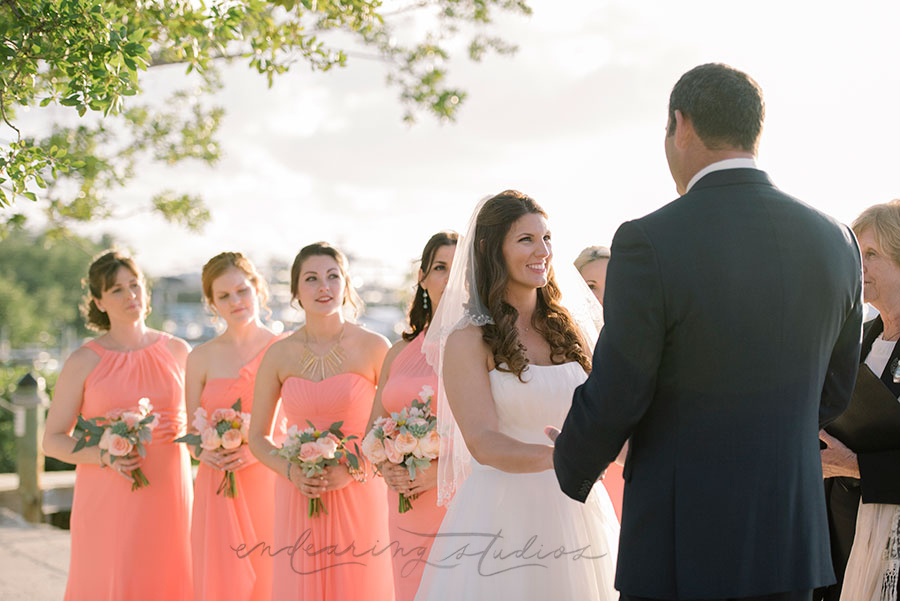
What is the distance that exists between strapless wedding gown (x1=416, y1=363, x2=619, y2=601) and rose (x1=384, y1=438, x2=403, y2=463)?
2.96 feet

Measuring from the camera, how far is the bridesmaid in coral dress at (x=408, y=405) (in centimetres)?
456

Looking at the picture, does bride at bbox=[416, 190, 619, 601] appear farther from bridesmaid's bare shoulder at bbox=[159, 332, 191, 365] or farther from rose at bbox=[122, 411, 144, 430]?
bridesmaid's bare shoulder at bbox=[159, 332, 191, 365]

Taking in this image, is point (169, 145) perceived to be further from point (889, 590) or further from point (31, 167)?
point (889, 590)

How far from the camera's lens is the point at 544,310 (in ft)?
12.4

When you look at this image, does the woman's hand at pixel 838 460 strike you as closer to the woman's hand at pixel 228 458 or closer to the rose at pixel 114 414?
the woman's hand at pixel 228 458

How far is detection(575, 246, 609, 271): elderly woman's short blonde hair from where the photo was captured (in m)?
5.89

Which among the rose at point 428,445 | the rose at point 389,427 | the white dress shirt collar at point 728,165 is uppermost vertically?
the white dress shirt collar at point 728,165

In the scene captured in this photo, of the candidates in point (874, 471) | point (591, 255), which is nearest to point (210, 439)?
point (591, 255)

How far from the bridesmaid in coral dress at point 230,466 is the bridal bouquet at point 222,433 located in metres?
0.07

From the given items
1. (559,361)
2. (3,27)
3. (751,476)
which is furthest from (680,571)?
(3,27)

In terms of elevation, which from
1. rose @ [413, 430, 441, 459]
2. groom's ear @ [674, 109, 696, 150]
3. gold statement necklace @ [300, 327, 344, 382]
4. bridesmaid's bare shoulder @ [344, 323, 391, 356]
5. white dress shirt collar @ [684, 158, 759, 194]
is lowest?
rose @ [413, 430, 441, 459]

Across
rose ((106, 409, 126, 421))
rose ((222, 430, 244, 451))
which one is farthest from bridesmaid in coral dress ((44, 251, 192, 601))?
rose ((222, 430, 244, 451))

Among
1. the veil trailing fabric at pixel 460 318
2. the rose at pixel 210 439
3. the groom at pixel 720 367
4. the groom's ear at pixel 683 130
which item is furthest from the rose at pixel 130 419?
the groom's ear at pixel 683 130

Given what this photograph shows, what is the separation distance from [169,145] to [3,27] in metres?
7.39
